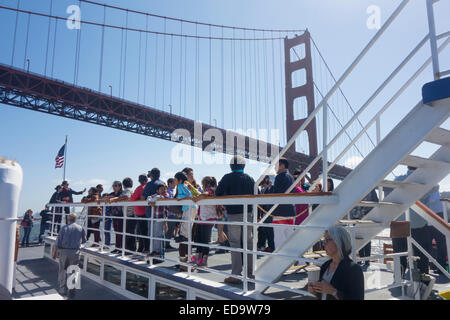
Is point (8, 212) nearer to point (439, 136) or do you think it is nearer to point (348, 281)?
point (348, 281)

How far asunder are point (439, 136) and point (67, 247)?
4572 mm

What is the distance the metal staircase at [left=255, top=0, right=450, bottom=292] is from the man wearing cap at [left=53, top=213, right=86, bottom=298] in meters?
2.95

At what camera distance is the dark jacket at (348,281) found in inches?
70.6

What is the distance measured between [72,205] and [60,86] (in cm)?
2320

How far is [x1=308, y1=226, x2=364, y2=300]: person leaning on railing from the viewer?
1.80m

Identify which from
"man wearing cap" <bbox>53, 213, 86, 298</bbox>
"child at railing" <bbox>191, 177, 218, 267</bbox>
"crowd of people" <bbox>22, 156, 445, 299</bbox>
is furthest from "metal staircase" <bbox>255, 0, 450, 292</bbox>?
"man wearing cap" <bbox>53, 213, 86, 298</bbox>

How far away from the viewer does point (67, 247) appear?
4.54m

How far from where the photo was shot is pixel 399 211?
2.78 meters

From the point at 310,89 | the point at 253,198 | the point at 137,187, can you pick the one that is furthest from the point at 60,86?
the point at 253,198

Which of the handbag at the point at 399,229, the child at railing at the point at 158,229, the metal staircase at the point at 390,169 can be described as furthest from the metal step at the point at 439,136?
the child at railing at the point at 158,229

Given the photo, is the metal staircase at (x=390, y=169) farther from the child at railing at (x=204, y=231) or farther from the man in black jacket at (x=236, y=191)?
the child at railing at (x=204, y=231)

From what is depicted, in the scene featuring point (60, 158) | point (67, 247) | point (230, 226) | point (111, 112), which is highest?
point (111, 112)

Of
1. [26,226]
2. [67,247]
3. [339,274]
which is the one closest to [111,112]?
[26,226]
